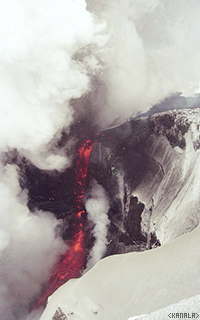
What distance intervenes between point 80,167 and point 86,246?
9.61 feet

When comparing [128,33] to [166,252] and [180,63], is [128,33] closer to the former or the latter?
[180,63]

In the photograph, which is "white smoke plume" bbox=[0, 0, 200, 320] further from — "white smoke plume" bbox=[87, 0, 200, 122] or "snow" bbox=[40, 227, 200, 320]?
"snow" bbox=[40, 227, 200, 320]

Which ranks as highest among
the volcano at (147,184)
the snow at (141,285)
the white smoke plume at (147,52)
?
the white smoke plume at (147,52)

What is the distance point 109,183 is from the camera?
8.79 m

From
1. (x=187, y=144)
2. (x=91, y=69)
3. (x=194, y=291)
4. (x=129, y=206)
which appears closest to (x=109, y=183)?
(x=129, y=206)

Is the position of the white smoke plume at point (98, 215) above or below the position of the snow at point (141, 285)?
above

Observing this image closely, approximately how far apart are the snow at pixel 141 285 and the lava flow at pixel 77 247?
3.13 m

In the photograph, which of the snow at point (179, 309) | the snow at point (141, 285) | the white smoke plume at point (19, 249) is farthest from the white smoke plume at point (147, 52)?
the snow at point (179, 309)

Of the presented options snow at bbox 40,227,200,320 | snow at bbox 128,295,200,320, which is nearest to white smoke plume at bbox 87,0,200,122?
snow at bbox 40,227,200,320

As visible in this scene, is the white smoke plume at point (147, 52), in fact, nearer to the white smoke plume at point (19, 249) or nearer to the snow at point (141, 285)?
the white smoke plume at point (19, 249)

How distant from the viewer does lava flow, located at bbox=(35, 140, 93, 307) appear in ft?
27.0

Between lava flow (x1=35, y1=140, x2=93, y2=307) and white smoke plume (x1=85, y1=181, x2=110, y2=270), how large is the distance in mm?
337

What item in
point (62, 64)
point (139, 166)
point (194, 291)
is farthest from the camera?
point (139, 166)

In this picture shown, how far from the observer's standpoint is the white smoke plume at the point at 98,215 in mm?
8570
